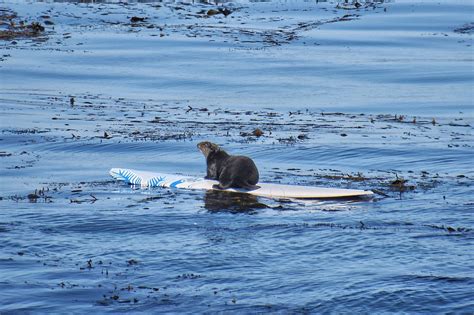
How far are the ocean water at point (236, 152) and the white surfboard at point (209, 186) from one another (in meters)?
0.17

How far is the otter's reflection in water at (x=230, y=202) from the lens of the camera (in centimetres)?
1241

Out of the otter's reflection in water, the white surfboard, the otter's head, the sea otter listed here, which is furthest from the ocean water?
the otter's head

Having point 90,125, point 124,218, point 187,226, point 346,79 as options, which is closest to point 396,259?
point 187,226

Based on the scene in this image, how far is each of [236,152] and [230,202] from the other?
3.88 m

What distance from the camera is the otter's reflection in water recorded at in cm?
1241

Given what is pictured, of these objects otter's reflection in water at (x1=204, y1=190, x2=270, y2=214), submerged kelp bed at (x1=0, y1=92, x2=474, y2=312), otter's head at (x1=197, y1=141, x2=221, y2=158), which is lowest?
otter's reflection in water at (x1=204, y1=190, x2=270, y2=214)

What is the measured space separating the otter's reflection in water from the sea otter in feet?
0.61

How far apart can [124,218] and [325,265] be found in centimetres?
302

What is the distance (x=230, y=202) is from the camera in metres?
12.9

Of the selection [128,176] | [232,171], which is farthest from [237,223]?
[128,176]

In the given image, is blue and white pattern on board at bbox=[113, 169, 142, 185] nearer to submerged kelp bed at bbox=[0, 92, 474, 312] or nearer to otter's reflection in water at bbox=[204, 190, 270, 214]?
submerged kelp bed at bbox=[0, 92, 474, 312]

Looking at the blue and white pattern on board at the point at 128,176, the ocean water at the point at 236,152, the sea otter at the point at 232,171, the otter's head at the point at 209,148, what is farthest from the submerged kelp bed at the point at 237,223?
the otter's head at the point at 209,148

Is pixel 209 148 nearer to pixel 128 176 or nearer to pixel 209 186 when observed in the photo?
pixel 209 186

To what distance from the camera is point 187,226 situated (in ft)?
37.2
